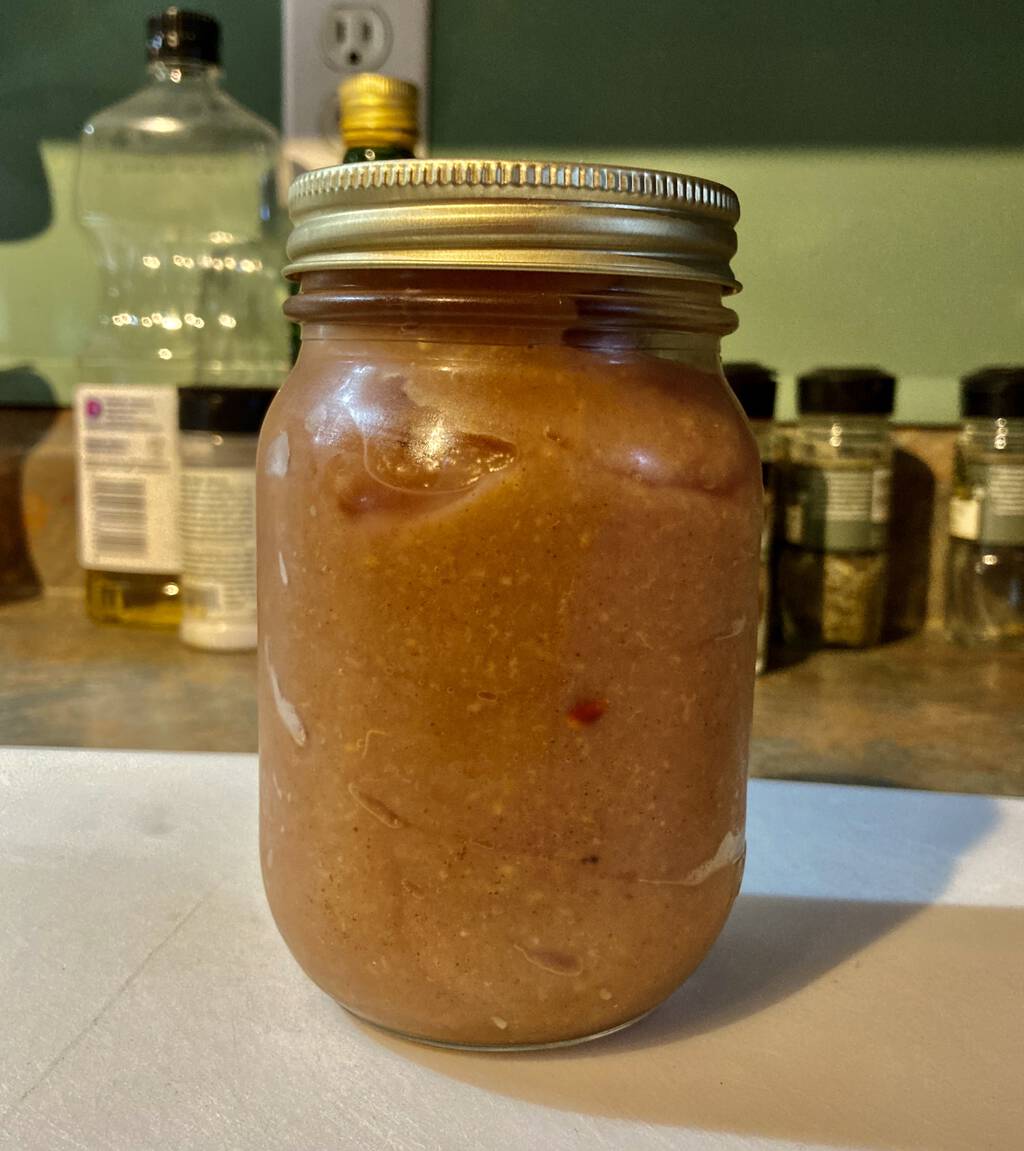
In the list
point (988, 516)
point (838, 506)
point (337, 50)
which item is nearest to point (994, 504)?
point (988, 516)

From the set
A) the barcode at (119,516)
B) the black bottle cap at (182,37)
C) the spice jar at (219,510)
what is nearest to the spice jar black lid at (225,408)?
the spice jar at (219,510)

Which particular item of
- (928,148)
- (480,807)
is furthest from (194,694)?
(928,148)

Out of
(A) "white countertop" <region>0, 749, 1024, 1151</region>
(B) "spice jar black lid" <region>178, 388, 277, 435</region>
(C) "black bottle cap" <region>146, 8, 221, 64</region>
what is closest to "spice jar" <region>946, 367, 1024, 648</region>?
(A) "white countertop" <region>0, 749, 1024, 1151</region>

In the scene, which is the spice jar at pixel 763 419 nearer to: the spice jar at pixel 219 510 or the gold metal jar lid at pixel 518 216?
the spice jar at pixel 219 510

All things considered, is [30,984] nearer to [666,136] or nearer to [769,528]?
[769,528]

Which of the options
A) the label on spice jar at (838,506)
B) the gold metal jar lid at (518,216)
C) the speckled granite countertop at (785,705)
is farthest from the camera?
the label on spice jar at (838,506)

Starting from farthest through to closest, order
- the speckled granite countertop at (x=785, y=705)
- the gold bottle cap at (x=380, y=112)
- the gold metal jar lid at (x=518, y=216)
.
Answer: the gold bottle cap at (x=380, y=112)
the speckled granite countertop at (x=785, y=705)
the gold metal jar lid at (x=518, y=216)
